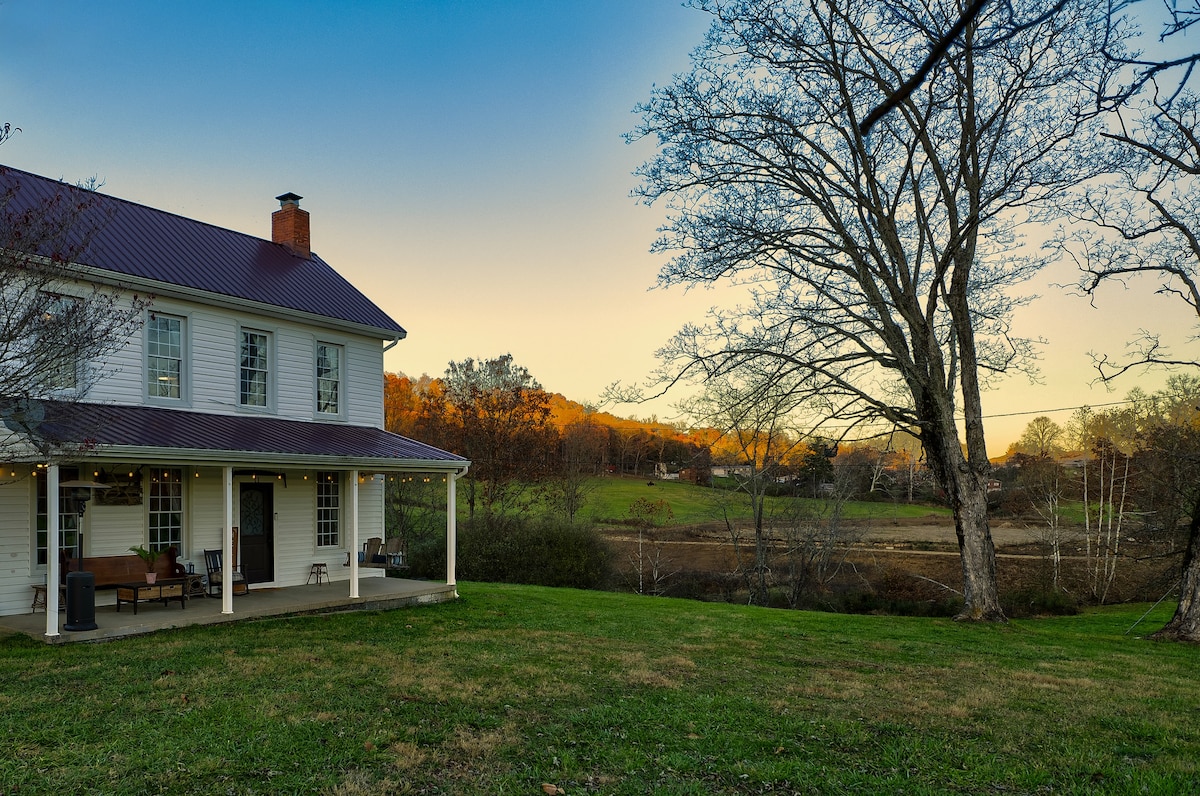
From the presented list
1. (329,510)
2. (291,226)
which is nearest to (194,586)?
(329,510)

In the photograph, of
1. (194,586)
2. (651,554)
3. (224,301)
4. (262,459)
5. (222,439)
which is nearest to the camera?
(262,459)

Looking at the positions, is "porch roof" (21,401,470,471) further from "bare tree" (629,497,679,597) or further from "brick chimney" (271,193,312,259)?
"bare tree" (629,497,679,597)

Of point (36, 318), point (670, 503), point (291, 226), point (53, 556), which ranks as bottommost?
point (670, 503)

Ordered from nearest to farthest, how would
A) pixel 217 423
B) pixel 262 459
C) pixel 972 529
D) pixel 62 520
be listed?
1. pixel 262 459
2. pixel 62 520
3. pixel 217 423
4. pixel 972 529

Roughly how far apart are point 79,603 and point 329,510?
6.28 metres

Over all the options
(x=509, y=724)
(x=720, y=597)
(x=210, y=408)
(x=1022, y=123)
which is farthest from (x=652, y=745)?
(x=720, y=597)

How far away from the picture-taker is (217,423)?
13.3 m

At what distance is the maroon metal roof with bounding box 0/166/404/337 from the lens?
13039 mm

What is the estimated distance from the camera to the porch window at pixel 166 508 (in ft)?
43.7

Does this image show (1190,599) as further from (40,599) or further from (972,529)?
(40,599)

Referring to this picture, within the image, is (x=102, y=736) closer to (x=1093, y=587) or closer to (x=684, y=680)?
(x=684, y=680)

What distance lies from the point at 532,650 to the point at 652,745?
4.48m

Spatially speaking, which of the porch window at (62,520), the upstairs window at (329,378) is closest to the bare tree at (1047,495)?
the upstairs window at (329,378)

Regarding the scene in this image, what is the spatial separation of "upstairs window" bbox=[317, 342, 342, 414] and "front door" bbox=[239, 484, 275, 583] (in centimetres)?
201
